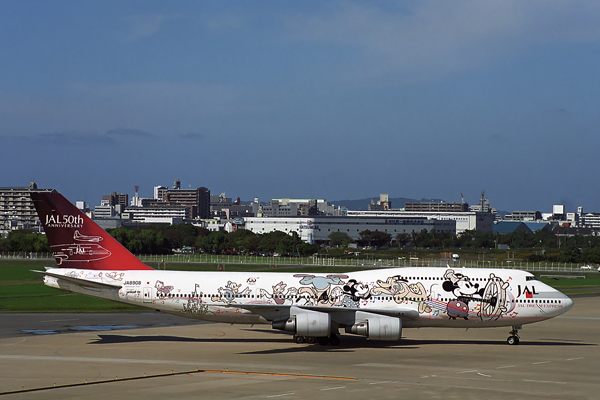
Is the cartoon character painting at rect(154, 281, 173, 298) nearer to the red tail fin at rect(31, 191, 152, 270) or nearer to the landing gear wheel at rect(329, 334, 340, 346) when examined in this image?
the red tail fin at rect(31, 191, 152, 270)

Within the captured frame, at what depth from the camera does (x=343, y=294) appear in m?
42.7

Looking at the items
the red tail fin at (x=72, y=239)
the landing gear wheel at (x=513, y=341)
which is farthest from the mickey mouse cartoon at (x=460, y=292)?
the red tail fin at (x=72, y=239)

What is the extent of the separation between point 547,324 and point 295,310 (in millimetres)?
25828

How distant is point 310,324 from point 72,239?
15.4 metres

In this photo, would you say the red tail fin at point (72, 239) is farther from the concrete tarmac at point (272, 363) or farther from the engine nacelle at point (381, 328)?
the engine nacelle at point (381, 328)

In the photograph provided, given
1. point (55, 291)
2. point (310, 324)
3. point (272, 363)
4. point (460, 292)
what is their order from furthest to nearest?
point (55, 291) → point (460, 292) → point (310, 324) → point (272, 363)

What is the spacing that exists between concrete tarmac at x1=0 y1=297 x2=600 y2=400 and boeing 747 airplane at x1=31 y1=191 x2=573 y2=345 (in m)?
1.80

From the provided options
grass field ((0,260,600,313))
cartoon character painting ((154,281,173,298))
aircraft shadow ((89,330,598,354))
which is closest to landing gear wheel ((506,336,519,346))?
aircraft shadow ((89,330,598,354))

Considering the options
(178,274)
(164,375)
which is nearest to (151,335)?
(178,274)

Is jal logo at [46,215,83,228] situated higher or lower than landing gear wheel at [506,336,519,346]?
higher

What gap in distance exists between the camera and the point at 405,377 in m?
32.2

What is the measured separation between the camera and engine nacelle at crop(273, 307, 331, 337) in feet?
133

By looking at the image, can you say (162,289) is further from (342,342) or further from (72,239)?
(342,342)

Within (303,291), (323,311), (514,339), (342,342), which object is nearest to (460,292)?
(514,339)
